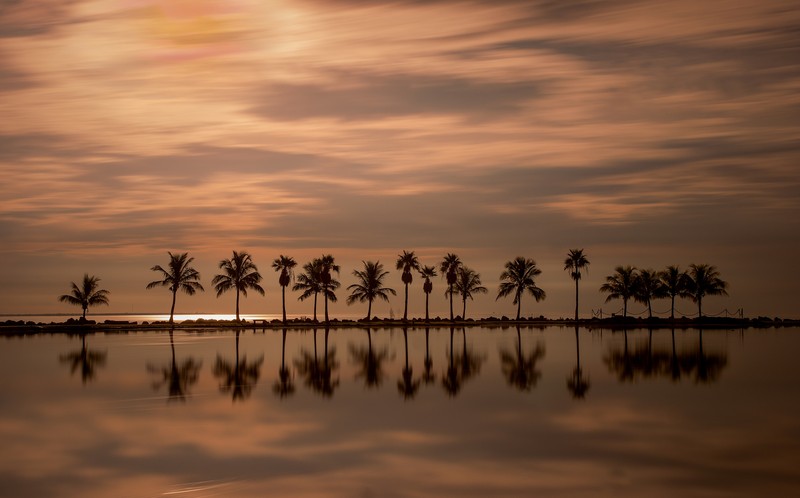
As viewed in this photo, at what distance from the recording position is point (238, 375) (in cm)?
3850

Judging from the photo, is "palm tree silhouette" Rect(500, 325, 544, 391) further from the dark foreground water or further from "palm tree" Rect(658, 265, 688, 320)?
"palm tree" Rect(658, 265, 688, 320)

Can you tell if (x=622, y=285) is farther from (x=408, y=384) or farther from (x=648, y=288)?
(x=408, y=384)

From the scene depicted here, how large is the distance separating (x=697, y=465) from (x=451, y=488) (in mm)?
5704

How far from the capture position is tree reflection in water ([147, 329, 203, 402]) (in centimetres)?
3219

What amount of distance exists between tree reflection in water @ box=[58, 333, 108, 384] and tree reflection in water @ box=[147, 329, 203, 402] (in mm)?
2801

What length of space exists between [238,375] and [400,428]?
16663mm

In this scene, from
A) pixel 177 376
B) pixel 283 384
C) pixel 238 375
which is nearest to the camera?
pixel 283 384

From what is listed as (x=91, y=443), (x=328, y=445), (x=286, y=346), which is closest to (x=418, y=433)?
(x=328, y=445)

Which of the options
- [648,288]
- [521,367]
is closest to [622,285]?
[648,288]

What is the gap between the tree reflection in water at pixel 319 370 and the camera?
110 ft

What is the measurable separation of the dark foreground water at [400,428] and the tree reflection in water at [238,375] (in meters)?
0.10

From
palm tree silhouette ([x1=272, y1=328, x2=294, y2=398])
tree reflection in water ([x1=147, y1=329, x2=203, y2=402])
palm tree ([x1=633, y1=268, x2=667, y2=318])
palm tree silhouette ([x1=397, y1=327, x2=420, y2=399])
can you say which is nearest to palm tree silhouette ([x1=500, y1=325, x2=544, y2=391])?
palm tree silhouette ([x1=397, y1=327, x2=420, y2=399])

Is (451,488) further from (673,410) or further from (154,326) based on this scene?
(154,326)

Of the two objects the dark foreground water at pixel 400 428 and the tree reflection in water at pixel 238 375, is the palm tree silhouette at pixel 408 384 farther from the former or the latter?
the tree reflection in water at pixel 238 375
